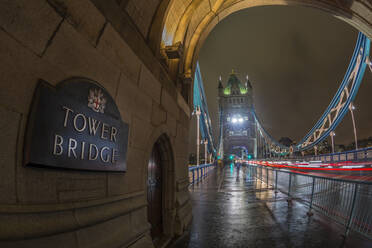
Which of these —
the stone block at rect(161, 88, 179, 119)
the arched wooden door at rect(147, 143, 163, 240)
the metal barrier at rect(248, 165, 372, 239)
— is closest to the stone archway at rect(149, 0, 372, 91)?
the stone block at rect(161, 88, 179, 119)

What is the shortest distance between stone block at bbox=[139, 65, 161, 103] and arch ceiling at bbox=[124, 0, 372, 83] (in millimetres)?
740

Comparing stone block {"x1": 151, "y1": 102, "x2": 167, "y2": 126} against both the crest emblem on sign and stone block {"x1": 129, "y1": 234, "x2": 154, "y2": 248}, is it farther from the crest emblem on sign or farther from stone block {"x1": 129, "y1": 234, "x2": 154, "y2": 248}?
stone block {"x1": 129, "y1": 234, "x2": 154, "y2": 248}

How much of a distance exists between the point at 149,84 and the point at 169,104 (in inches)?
43.1

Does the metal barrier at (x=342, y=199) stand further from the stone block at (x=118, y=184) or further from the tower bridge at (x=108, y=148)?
the stone block at (x=118, y=184)

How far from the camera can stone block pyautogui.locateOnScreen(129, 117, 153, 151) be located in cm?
303

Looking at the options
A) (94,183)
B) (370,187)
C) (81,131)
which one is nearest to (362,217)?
(370,187)

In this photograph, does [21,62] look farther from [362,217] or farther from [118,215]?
[362,217]

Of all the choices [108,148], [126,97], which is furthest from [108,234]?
[126,97]

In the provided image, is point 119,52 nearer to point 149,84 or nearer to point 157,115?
point 149,84

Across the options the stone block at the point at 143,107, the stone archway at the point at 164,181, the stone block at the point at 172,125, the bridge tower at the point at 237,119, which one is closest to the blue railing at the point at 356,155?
the stone block at the point at 172,125

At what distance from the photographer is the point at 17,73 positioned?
1.46 m

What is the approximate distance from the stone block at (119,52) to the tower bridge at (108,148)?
20mm

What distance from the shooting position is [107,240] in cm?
228

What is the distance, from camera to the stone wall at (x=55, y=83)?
1.42 meters
